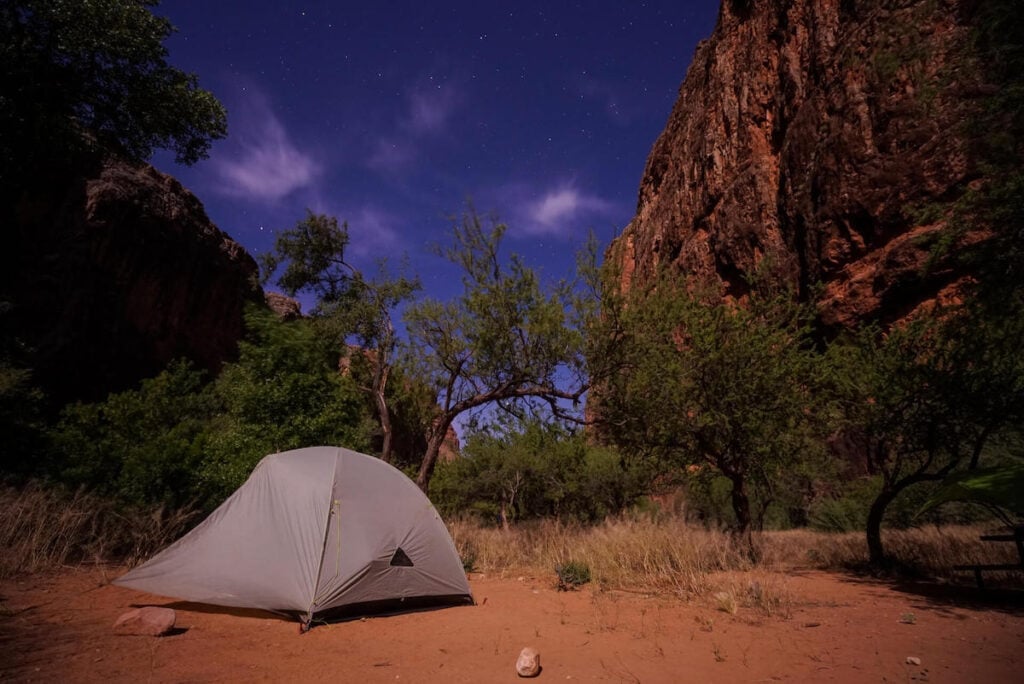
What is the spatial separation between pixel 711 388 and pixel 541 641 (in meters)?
7.71

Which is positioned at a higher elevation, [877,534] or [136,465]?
[136,465]

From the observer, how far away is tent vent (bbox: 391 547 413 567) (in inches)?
259

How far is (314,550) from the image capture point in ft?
19.8

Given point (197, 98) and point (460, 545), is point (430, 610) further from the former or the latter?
point (197, 98)

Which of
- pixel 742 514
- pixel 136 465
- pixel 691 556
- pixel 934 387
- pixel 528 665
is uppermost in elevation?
pixel 934 387

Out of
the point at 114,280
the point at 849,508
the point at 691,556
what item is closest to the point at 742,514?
the point at 691,556

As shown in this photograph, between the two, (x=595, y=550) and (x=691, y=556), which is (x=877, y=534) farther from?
(x=595, y=550)

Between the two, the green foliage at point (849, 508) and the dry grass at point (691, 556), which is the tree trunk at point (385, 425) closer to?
the dry grass at point (691, 556)

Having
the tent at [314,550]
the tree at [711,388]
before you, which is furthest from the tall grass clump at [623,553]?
the tent at [314,550]

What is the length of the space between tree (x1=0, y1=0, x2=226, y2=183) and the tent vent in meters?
9.51

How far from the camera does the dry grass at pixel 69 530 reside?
23.8ft

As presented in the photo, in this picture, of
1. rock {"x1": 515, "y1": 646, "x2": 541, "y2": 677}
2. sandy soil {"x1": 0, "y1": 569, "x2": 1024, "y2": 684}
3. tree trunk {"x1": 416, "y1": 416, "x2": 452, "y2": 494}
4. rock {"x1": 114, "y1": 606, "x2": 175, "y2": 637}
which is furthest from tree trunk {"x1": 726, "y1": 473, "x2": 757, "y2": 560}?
rock {"x1": 114, "y1": 606, "x2": 175, "y2": 637}

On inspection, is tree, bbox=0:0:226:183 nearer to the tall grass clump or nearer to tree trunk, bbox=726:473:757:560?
the tall grass clump

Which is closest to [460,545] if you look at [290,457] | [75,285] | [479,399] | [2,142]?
[479,399]
